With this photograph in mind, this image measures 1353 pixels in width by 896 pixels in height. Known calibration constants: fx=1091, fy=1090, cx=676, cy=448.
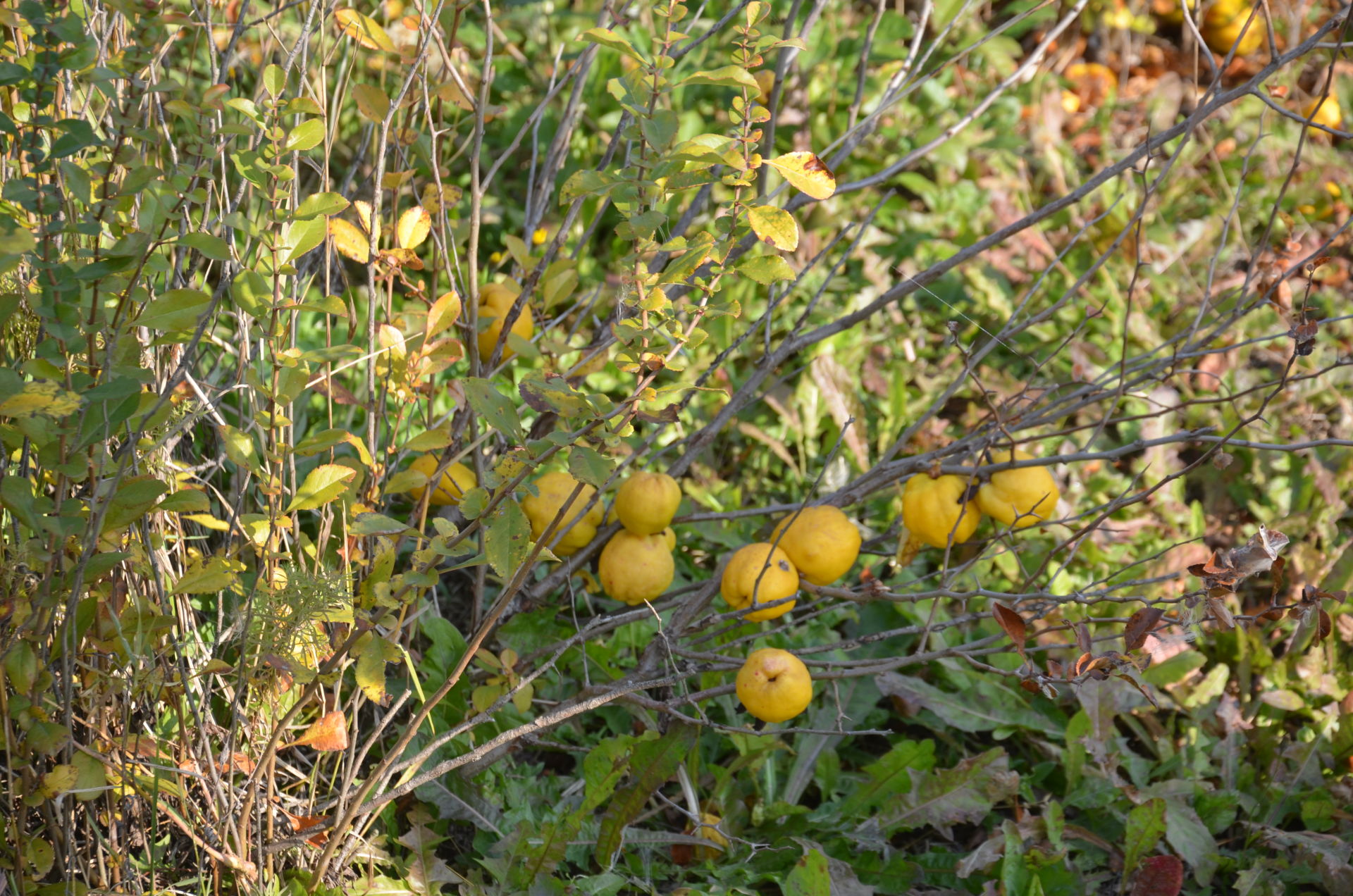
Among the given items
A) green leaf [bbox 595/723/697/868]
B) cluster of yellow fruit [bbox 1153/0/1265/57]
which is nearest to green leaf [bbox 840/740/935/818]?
green leaf [bbox 595/723/697/868]

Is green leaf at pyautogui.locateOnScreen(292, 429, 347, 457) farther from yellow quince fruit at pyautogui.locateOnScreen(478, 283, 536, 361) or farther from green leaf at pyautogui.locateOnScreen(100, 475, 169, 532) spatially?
yellow quince fruit at pyautogui.locateOnScreen(478, 283, 536, 361)

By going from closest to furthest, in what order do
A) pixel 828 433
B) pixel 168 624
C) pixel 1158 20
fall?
pixel 168 624 < pixel 828 433 < pixel 1158 20

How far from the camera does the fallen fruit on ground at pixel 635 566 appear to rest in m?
1.69

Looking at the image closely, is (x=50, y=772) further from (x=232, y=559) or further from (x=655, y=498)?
(x=655, y=498)

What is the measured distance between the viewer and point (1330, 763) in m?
2.05

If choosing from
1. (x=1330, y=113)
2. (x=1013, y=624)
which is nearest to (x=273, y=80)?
(x=1013, y=624)

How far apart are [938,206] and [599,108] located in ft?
3.41

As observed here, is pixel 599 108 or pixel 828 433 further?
pixel 599 108

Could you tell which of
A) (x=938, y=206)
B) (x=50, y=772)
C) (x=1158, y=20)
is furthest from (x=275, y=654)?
(x=1158, y=20)

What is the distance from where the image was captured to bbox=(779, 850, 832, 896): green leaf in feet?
5.14

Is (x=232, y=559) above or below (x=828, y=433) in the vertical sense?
above

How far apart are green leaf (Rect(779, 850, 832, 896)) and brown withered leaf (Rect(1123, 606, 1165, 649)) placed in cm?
53

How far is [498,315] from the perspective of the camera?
71.4 inches

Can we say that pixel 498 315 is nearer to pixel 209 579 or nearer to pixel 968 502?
pixel 209 579
